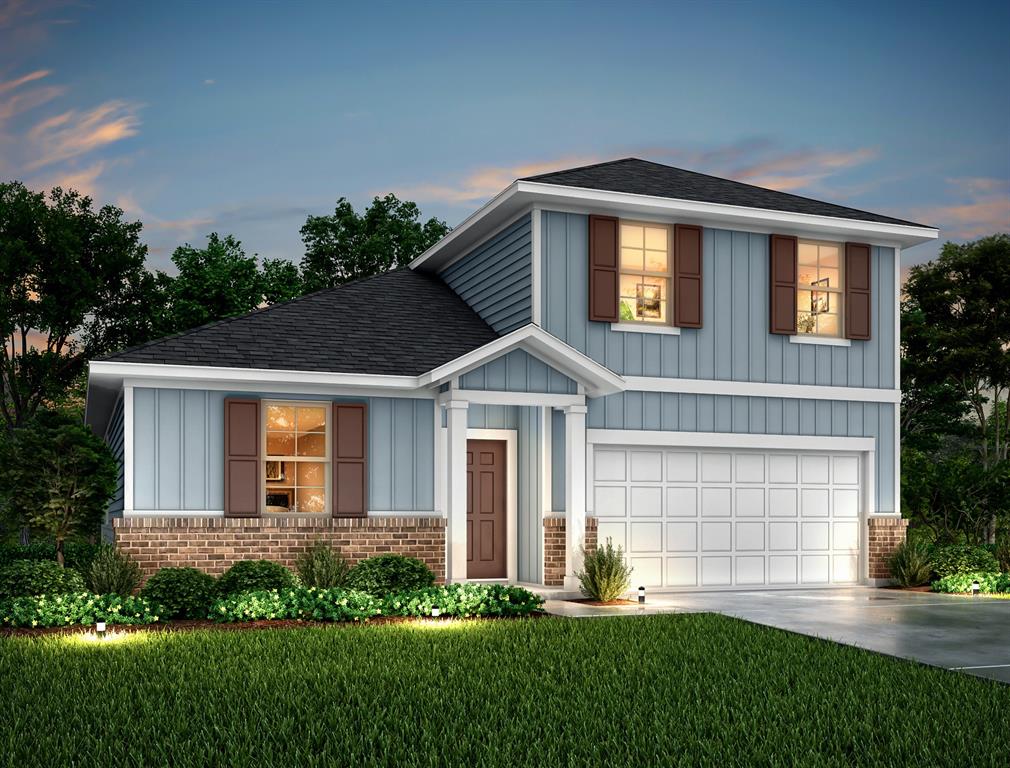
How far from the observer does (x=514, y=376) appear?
15.4m

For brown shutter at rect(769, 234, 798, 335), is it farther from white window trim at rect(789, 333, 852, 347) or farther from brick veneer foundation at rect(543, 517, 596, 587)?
brick veneer foundation at rect(543, 517, 596, 587)

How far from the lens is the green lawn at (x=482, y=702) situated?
6730 millimetres

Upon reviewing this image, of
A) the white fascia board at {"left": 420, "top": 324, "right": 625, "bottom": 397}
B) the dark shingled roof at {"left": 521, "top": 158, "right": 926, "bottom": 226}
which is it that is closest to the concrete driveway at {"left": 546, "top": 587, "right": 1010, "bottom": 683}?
the white fascia board at {"left": 420, "top": 324, "right": 625, "bottom": 397}

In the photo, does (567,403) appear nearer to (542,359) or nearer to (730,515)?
(542,359)

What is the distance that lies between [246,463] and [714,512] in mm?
7267

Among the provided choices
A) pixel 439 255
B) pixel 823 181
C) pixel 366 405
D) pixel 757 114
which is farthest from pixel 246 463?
pixel 823 181

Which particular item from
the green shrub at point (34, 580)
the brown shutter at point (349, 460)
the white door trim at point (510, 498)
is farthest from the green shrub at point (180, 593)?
the white door trim at point (510, 498)

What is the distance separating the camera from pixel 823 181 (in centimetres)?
2595

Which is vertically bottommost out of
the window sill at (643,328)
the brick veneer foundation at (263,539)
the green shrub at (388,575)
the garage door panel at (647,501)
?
the green shrub at (388,575)

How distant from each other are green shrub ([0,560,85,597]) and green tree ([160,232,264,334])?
15.8 metres

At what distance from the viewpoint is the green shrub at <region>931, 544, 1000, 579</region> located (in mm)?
17672

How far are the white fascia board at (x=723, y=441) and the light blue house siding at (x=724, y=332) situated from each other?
0.90 metres

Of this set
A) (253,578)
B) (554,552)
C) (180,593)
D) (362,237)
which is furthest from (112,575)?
(362,237)

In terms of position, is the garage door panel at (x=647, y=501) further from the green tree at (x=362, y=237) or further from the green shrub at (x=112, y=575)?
the green tree at (x=362, y=237)
